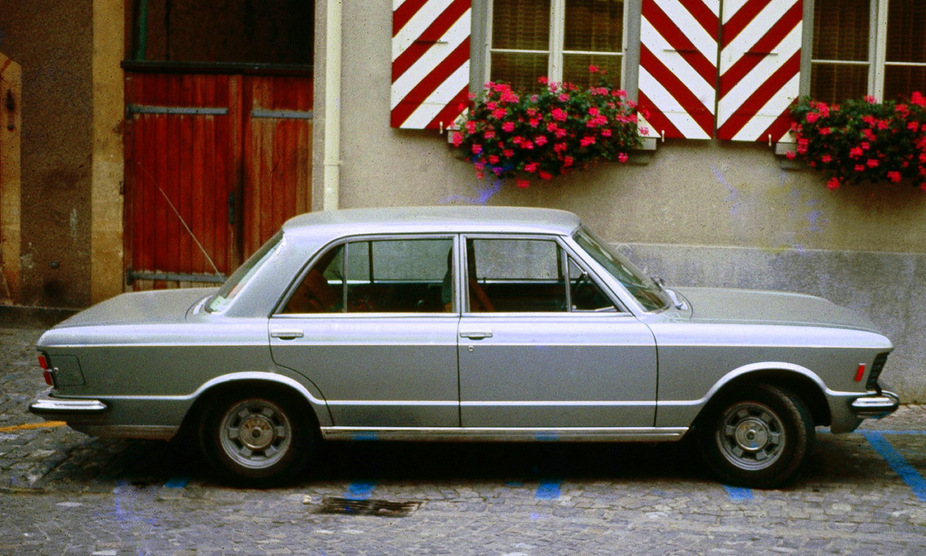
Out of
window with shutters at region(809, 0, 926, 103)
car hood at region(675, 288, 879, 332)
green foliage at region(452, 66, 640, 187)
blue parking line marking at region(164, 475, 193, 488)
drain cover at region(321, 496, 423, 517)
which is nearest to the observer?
Answer: drain cover at region(321, 496, 423, 517)

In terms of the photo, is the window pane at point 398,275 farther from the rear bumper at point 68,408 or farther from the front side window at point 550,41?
the front side window at point 550,41

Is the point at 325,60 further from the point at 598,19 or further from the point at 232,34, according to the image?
the point at 232,34

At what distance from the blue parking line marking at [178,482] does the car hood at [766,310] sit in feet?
9.73

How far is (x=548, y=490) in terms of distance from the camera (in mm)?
6320

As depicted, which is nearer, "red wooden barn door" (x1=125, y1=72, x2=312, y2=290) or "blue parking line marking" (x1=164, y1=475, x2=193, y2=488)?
"blue parking line marking" (x1=164, y1=475, x2=193, y2=488)

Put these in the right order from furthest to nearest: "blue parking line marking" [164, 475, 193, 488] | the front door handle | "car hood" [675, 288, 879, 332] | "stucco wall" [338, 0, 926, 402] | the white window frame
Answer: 1. the white window frame
2. "stucco wall" [338, 0, 926, 402]
3. "blue parking line marking" [164, 475, 193, 488]
4. "car hood" [675, 288, 879, 332]
5. the front door handle

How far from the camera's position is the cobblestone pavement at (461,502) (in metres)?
5.43

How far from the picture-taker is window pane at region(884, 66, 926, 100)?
349 inches

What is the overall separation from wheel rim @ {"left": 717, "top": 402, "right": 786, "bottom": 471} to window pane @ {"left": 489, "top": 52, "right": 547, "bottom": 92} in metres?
3.68

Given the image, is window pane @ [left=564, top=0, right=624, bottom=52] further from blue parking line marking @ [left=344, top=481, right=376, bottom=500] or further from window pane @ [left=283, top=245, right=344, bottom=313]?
blue parking line marking @ [left=344, top=481, right=376, bottom=500]

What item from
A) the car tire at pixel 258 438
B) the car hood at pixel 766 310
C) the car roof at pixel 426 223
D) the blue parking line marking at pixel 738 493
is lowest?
the blue parking line marking at pixel 738 493

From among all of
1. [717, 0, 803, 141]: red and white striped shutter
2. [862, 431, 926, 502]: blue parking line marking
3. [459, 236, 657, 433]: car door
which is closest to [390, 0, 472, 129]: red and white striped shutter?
[717, 0, 803, 141]: red and white striped shutter

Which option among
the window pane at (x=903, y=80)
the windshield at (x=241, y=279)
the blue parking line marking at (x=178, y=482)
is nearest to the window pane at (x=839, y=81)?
the window pane at (x=903, y=80)

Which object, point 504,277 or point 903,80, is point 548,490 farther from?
point 903,80
